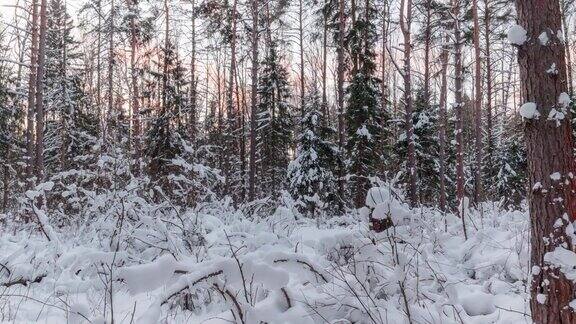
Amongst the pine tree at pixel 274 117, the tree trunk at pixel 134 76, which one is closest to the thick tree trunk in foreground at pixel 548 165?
the tree trunk at pixel 134 76

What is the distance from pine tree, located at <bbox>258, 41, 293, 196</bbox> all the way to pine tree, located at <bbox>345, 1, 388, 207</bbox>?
856 centimetres

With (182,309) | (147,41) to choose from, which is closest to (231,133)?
(147,41)

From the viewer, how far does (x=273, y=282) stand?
2541 mm

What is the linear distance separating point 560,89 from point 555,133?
0.27 metres

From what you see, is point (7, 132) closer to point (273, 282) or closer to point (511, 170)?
point (273, 282)

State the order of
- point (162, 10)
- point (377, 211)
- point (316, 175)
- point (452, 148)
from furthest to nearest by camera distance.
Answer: point (452, 148)
point (162, 10)
point (316, 175)
point (377, 211)

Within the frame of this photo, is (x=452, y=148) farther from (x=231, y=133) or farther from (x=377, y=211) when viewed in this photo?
(x=377, y=211)

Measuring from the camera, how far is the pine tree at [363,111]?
1747cm

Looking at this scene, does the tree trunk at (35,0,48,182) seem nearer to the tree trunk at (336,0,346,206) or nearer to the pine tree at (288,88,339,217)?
the pine tree at (288,88,339,217)

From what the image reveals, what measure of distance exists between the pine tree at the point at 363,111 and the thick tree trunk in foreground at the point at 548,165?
1457 centimetres

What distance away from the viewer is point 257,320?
8.34 feet

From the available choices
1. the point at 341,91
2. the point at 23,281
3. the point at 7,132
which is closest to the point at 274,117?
the point at 341,91

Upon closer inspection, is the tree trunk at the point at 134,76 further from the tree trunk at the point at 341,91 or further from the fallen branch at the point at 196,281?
the fallen branch at the point at 196,281

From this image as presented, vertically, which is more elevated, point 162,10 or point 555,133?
point 162,10
